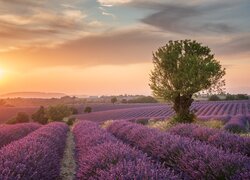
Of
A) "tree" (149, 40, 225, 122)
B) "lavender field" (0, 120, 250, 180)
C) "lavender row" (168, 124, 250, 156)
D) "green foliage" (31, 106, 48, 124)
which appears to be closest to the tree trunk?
"tree" (149, 40, 225, 122)

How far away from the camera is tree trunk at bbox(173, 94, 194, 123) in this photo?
24312 mm

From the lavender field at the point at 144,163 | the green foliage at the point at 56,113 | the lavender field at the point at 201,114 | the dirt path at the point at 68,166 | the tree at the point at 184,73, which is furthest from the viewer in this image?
the green foliage at the point at 56,113

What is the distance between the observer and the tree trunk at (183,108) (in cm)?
2431

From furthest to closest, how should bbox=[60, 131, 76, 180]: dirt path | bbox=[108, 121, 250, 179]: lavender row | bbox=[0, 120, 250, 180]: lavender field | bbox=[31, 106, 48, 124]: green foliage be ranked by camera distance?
bbox=[31, 106, 48, 124]: green foliage
bbox=[60, 131, 76, 180]: dirt path
bbox=[108, 121, 250, 179]: lavender row
bbox=[0, 120, 250, 180]: lavender field

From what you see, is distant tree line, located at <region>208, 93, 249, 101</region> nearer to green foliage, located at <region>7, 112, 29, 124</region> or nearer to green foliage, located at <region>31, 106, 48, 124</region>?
green foliage, located at <region>31, 106, 48, 124</region>

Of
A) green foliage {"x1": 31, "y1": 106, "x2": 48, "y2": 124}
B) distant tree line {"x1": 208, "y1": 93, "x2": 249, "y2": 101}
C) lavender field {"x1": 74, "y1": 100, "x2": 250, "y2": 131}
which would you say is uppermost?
distant tree line {"x1": 208, "y1": 93, "x2": 249, "y2": 101}

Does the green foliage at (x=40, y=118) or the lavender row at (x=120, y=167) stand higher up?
the lavender row at (x=120, y=167)

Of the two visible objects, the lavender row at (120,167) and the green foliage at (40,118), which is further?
the green foliage at (40,118)

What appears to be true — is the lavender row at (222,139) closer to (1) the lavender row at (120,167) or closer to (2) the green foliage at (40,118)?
(1) the lavender row at (120,167)

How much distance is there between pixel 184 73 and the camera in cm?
2383

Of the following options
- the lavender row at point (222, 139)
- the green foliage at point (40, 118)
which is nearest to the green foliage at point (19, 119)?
the green foliage at point (40, 118)

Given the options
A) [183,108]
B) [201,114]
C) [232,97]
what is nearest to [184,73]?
[183,108]

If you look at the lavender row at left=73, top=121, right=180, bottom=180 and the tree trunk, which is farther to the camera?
the tree trunk

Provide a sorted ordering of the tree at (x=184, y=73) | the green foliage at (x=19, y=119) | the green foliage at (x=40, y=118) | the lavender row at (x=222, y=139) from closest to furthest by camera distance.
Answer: the lavender row at (x=222, y=139), the tree at (x=184, y=73), the green foliage at (x=19, y=119), the green foliage at (x=40, y=118)
